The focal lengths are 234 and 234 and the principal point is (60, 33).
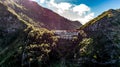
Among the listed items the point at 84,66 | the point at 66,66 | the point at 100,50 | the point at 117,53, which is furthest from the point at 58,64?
the point at 117,53

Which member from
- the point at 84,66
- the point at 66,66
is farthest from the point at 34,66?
the point at 84,66

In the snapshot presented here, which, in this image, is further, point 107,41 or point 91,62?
point 107,41

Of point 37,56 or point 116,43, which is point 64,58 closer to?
point 37,56

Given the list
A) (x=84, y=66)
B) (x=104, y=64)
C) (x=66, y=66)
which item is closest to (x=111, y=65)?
(x=104, y=64)

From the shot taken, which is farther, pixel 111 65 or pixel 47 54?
pixel 47 54

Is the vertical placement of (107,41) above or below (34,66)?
above

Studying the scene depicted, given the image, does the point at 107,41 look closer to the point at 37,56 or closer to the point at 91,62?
the point at 91,62

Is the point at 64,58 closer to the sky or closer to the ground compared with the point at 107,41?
closer to the ground
